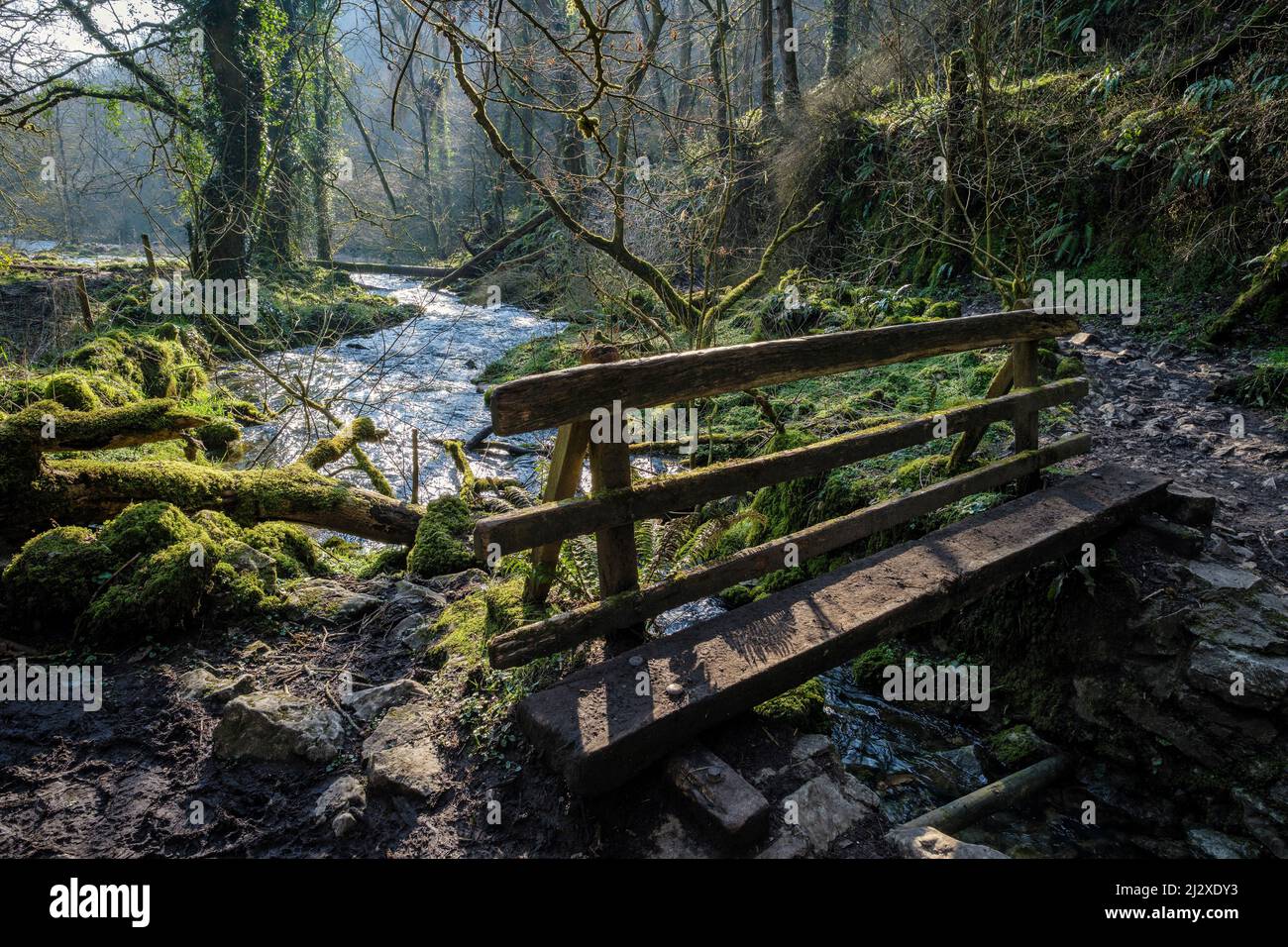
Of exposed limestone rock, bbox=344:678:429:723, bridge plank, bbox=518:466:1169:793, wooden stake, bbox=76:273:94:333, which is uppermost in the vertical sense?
wooden stake, bbox=76:273:94:333

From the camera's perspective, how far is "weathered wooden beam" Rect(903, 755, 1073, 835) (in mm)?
3186

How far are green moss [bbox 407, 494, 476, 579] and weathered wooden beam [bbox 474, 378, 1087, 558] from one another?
262 cm

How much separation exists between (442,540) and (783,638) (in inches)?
135

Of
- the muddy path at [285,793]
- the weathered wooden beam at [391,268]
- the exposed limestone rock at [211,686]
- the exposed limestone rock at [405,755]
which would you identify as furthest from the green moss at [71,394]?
the weathered wooden beam at [391,268]

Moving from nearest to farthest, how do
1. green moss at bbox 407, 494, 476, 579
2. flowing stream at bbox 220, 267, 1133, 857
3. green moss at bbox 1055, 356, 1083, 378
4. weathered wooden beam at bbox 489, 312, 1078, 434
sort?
weathered wooden beam at bbox 489, 312, 1078, 434 < flowing stream at bbox 220, 267, 1133, 857 < green moss at bbox 407, 494, 476, 579 < green moss at bbox 1055, 356, 1083, 378

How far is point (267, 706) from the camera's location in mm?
3076

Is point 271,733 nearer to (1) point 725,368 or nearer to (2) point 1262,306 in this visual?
(1) point 725,368

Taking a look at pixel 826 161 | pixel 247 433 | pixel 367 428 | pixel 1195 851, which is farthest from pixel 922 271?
pixel 247 433

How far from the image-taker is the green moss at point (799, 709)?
306cm

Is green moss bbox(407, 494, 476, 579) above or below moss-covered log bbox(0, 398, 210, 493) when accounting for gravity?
below

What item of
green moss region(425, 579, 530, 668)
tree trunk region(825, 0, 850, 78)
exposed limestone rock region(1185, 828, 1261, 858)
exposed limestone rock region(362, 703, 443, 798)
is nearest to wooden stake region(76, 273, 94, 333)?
green moss region(425, 579, 530, 668)

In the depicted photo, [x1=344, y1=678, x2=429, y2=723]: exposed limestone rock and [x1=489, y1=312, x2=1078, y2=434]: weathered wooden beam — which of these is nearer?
[x1=489, y1=312, x2=1078, y2=434]: weathered wooden beam

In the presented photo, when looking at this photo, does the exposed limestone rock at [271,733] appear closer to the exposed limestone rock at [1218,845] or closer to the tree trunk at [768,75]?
the exposed limestone rock at [1218,845]

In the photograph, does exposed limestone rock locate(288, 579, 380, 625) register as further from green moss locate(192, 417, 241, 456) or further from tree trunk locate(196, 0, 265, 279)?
tree trunk locate(196, 0, 265, 279)
